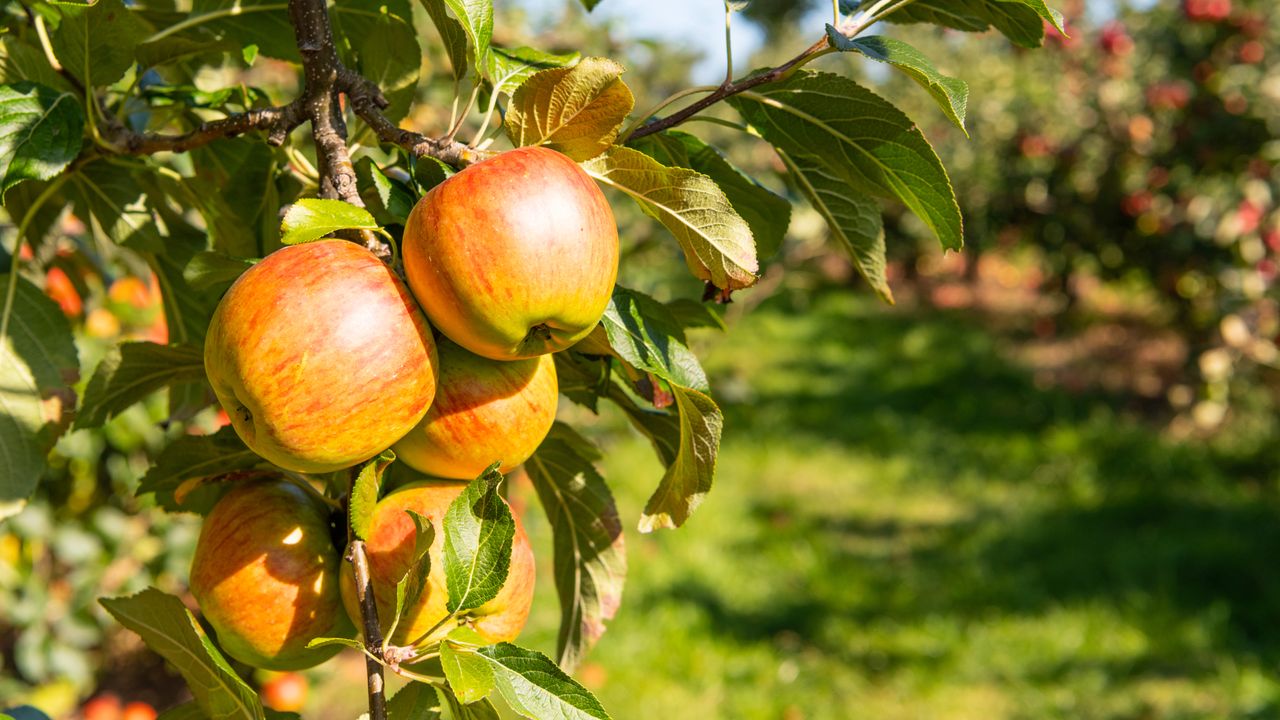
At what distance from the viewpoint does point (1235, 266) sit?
14.4 feet

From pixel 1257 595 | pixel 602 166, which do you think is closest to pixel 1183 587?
pixel 1257 595

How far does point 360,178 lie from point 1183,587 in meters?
3.26

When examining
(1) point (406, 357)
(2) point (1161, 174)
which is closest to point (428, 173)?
(1) point (406, 357)

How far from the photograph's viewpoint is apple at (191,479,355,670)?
2.46 feet

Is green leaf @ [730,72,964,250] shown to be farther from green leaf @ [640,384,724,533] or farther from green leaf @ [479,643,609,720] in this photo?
green leaf @ [479,643,609,720]

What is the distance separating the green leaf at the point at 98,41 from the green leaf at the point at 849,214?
0.55m

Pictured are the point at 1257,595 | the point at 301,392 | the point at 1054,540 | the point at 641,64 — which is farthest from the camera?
the point at 641,64

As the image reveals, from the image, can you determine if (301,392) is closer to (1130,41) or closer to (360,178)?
(360,178)

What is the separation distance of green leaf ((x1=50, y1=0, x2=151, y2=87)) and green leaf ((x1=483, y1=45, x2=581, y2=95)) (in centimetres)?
30

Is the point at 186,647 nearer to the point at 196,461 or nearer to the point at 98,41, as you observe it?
the point at 196,461

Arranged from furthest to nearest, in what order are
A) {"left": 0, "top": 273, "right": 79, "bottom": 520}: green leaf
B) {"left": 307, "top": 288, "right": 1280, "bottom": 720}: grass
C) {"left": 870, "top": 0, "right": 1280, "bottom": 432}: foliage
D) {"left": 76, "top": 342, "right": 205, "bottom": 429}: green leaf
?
{"left": 870, "top": 0, "right": 1280, "bottom": 432}: foliage, {"left": 307, "top": 288, "right": 1280, "bottom": 720}: grass, {"left": 0, "top": 273, "right": 79, "bottom": 520}: green leaf, {"left": 76, "top": 342, "right": 205, "bottom": 429}: green leaf

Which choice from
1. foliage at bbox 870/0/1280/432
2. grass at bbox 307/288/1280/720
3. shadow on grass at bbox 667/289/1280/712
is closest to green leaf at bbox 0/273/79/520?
grass at bbox 307/288/1280/720

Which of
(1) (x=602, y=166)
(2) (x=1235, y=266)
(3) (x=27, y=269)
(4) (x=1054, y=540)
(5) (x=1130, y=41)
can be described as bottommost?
(4) (x=1054, y=540)

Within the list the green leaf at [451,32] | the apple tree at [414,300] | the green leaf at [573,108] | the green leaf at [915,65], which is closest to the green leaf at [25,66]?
the apple tree at [414,300]
